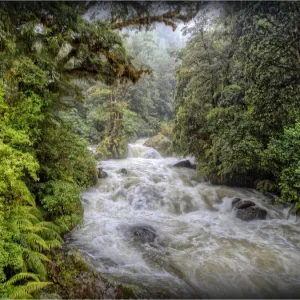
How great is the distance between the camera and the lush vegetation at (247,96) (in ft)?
18.7

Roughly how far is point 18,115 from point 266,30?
599 centimetres

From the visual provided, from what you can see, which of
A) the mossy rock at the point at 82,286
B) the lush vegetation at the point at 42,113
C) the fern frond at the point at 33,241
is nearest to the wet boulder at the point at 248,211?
the mossy rock at the point at 82,286

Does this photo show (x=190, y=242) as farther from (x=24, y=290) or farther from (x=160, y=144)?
(x=160, y=144)

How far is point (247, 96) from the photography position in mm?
6664

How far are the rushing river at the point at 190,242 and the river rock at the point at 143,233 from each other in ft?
0.46

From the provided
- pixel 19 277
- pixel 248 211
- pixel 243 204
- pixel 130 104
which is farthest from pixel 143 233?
pixel 130 104

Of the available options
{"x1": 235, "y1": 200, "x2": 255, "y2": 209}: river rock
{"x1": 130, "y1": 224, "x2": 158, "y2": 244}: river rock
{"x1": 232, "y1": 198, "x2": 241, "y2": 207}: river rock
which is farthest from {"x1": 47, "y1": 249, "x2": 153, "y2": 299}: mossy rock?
{"x1": 232, "y1": 198, "x2": 241, "y2": 207}: river rock

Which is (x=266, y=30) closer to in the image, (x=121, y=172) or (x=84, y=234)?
(x=84, y=234)

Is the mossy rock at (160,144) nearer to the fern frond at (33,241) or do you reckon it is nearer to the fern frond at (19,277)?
the fern frond at (33,241)

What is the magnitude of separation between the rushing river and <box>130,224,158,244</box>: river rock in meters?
0.14

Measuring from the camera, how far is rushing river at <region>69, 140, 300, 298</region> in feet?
15.0

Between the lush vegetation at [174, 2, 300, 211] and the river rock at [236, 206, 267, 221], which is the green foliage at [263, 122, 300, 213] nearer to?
the lush vegetation at [174, 2, 300, 211]

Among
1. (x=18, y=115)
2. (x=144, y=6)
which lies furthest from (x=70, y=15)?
(x=18, y=115)

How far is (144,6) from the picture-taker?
5680 millimetres
